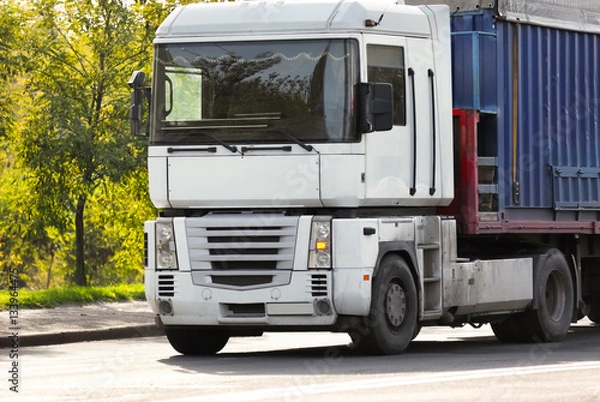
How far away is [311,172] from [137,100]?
2131 mm

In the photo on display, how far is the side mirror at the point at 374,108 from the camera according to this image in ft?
51.7

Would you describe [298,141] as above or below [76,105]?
below

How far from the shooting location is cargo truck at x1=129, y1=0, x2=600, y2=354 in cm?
1574

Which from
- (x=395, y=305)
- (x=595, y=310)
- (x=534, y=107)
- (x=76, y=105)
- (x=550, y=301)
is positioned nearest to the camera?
(x=395, y=305)

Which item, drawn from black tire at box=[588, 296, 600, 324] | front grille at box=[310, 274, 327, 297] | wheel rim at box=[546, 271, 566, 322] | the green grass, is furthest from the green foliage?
front grille at box=[310, 274, 327, 297]

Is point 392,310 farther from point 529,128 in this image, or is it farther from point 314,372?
point 529,128

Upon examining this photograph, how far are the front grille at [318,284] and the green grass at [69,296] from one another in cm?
820

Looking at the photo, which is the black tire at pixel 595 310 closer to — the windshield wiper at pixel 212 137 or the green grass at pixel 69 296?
the green grass at pixel 69 296

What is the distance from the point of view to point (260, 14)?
16219 millimetres

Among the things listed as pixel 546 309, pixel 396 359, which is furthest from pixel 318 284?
pixel 546 309

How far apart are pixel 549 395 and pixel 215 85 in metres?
5.65

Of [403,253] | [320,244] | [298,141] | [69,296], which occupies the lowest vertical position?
[69,296]

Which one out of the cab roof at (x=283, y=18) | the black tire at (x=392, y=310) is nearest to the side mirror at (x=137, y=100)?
the cab roof at (x=283, y=18)

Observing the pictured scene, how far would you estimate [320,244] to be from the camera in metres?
15.7
